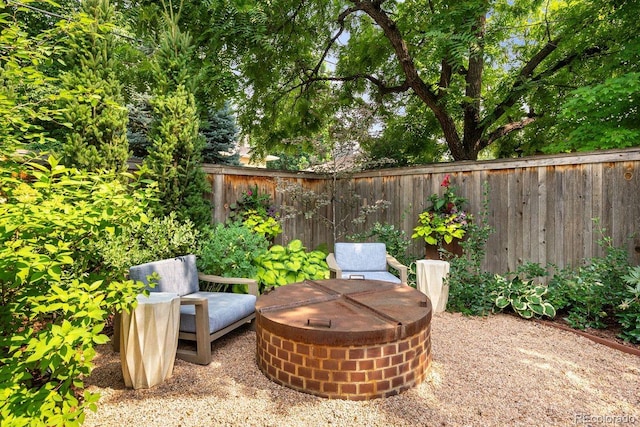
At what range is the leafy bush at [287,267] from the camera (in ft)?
12.9

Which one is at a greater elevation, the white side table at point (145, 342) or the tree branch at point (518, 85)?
the tree branch at point (518, 85)

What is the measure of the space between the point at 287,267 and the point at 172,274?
4.55 feet

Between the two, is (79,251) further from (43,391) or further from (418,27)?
(418,27)

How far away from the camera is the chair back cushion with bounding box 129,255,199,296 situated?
105 inches

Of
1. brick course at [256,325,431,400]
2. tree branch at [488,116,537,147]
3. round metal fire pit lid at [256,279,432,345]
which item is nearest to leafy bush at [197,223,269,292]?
round metal fire pit lid at [256,279,432,345]

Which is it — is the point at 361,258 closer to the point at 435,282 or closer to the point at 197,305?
the point at 435,282

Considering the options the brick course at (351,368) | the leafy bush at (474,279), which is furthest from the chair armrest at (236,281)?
the leafy bush at (474,279)

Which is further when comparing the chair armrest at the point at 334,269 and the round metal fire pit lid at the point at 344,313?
the chair armrest at the point at 334,269

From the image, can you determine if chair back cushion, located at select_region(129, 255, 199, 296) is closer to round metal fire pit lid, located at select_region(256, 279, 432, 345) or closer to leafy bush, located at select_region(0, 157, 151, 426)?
round metal fire pit lid, located at select_region(256, 279, 432, 345)

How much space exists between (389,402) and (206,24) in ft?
18.6

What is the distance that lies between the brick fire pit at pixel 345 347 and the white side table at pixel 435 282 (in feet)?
4.38

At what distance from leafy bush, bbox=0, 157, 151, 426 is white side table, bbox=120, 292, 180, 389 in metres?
0.56

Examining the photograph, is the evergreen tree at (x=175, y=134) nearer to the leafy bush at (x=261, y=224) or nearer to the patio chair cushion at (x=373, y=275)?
the leafy bush at (x=261, y=224)

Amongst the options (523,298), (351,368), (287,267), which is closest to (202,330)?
(351,368)
